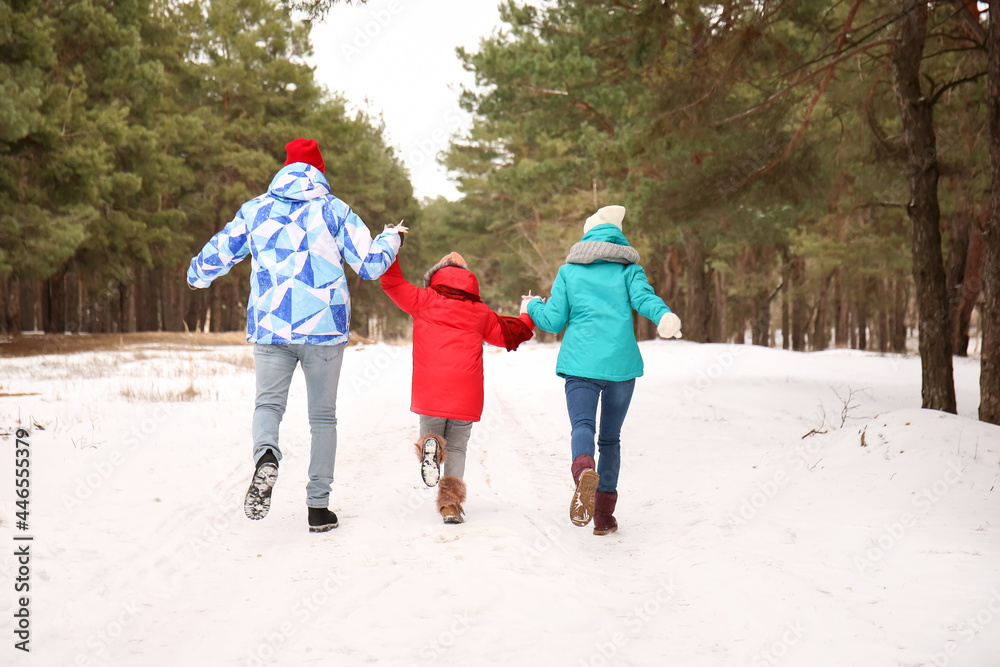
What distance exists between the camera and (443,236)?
46344 millimetres

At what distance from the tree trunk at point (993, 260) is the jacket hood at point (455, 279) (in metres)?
5.55

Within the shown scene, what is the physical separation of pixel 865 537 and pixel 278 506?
12.4 ft

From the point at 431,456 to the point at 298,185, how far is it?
1868 millimetres

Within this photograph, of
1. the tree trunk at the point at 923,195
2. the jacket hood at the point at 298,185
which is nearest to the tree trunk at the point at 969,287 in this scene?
the tree trunk at the point at 923,195

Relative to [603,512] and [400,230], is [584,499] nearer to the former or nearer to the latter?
[603,512]

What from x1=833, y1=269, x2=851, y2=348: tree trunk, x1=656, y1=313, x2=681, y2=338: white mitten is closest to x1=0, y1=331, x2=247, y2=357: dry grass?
x1=656, y1=313, x2=681, y2=338: white mitten

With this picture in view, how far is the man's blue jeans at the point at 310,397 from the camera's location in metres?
4.17

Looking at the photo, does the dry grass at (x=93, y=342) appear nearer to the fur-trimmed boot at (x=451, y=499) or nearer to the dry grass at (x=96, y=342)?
the dry grass at (x=96, y=342)

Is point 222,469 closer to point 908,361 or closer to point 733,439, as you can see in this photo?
point 733,439

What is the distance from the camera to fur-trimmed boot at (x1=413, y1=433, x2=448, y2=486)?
4387 mm

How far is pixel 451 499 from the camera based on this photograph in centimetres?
448

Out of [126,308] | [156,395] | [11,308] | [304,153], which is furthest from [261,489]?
[126,308]

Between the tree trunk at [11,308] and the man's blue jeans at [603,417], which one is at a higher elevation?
the tree trunk at [11,308]

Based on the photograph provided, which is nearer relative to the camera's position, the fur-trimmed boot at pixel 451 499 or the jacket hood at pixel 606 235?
the fur-trimmed boot at pixel 451 499
